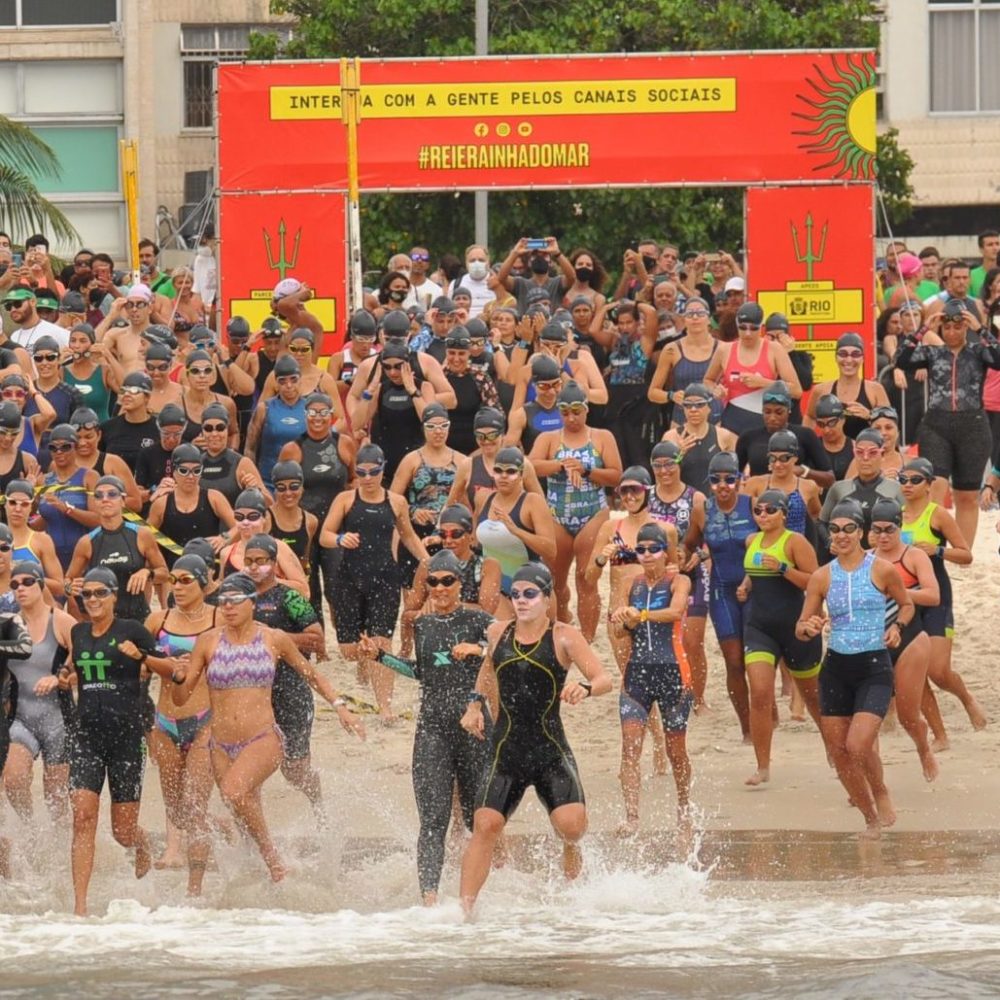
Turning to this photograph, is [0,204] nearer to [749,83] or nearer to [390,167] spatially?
[390,167]

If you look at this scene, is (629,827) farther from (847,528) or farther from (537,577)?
(537,577)

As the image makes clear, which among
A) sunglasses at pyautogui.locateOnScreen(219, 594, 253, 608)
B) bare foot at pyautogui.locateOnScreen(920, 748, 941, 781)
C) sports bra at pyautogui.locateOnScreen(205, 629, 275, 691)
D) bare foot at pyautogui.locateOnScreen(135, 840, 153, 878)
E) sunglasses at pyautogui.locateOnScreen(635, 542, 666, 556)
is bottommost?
bare foot at pyautogui.locateOnScreen(135, 840, 153, 878)

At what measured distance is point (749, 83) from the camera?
18922 mm

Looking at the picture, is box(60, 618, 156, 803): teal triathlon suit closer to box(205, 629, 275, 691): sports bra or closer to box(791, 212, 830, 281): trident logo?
box(205, 629, 275, 691): sports bra

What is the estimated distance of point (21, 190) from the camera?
26609 millimetres

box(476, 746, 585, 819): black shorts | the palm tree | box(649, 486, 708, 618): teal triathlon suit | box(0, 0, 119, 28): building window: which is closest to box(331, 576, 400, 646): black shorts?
box(649, 486, 708, 618): teal triathlon suit

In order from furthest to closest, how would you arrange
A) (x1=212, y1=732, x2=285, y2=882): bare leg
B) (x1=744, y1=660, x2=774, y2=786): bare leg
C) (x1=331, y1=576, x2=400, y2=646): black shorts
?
(x1=331, y1=576, x2=400, y2=646): black shorts
(x1=744, y1=660, x2=774, y2=786): bare leg
(x1=212, y1=732, x2=285, y2=882): bare leg

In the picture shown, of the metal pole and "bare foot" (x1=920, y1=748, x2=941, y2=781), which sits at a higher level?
the metal pole

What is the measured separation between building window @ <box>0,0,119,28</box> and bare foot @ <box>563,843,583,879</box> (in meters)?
26.7

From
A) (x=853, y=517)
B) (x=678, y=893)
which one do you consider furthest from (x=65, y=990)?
(x=853, y=517)

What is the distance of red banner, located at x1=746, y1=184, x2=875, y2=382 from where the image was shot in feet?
61.6

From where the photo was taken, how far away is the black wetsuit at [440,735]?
11734mm

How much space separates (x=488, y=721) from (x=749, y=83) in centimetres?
853

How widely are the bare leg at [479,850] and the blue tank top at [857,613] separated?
254 cm
